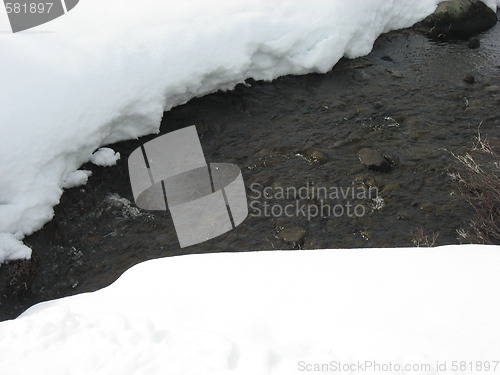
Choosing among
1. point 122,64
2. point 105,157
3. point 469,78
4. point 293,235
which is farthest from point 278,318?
point 469,78

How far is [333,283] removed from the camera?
2.95 m

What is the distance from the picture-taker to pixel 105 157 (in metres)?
5.91

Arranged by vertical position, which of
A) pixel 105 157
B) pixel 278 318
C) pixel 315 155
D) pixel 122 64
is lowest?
pixel 315 155

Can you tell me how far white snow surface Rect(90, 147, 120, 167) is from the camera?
19.2ft

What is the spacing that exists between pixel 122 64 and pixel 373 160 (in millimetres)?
3179

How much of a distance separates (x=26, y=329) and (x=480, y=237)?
12.5 feet

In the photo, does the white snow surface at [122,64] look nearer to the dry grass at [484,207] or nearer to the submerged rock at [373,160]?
the submerged rock at [373,160]

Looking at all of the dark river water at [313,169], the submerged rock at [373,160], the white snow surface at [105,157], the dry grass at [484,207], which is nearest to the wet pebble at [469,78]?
the dark river water at [313,169]

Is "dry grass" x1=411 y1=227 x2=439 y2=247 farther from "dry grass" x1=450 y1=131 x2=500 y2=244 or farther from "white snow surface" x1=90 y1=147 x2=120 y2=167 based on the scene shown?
"white snow surface" x1=90 y1=147 x2=120 y2=167

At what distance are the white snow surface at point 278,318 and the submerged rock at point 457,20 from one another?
6567 mm

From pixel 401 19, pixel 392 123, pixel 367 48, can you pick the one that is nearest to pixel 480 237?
pixel 392 123

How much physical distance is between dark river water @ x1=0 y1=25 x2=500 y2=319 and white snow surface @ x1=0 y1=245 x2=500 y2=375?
1.74 meters

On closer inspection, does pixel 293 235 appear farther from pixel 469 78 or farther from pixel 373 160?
pixel 469 78

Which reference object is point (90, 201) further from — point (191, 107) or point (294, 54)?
point (294, 54)
